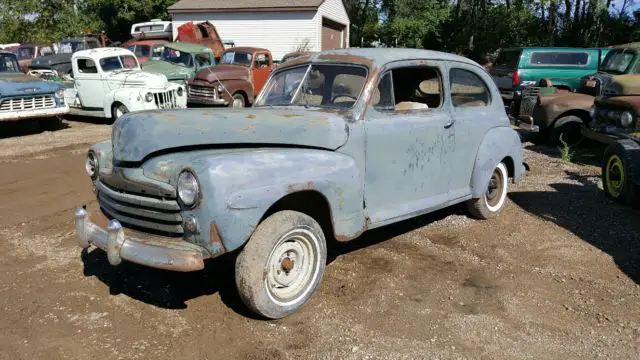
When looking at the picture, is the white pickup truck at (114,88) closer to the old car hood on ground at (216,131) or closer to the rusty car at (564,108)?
the rusty car at (564,108)

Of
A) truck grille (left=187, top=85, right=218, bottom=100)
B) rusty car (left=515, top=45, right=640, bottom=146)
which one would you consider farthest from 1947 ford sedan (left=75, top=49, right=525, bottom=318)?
truck grille (left=187, top=85, right=218, bottom=100)

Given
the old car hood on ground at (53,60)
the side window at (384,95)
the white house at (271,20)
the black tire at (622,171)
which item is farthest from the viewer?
the white house at (271,20)

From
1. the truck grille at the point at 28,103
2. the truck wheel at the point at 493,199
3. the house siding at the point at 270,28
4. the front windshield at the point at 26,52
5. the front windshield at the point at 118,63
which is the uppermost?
the house siding at the point at 270,28

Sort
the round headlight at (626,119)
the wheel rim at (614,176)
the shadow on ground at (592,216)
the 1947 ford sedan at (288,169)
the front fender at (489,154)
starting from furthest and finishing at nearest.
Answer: the round headlight at (626,119) → the wheel rim at (614,176) → the front fender at (489,154) → the shadow on ground at (592,216) → the 1947 ford sedan at (288,169)

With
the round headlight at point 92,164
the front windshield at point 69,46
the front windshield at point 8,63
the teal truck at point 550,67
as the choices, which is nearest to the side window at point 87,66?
the front windshield at point 8,63

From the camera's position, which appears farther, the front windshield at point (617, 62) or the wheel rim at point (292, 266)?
the front windshield at point (617, 62)

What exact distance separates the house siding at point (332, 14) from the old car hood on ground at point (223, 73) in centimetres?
1331

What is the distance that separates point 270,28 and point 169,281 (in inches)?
1016

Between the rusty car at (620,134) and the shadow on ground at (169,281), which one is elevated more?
the rusty car at (620,134)

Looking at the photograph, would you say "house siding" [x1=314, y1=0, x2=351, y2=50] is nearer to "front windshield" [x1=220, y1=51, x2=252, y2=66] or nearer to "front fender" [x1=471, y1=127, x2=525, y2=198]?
"front windshield" [x1=220, y1=51, x2=252, y2=66]

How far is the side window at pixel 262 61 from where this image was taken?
53.0 ft

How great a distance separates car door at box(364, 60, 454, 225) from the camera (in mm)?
4301

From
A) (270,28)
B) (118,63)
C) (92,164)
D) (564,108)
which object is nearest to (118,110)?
(118,63)

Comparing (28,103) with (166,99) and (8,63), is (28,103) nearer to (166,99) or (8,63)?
(8,63)
